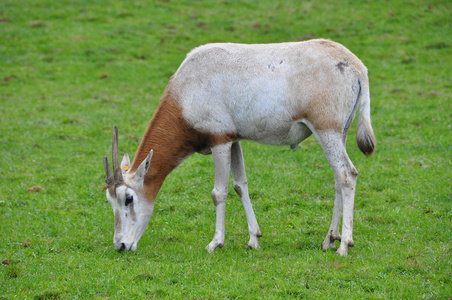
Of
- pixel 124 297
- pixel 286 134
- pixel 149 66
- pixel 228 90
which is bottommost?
pixel 149 66

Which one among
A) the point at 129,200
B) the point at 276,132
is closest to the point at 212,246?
the point at 129,200

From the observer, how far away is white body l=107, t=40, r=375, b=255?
812cm

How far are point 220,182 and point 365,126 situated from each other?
250cm

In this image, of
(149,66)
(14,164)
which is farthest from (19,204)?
(149,66)

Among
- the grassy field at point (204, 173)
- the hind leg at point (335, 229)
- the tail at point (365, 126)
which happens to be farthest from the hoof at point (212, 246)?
the tail at point (365, 126)

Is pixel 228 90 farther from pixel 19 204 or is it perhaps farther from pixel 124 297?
pixel 19 204

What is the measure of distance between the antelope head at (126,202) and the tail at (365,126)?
3.36 m

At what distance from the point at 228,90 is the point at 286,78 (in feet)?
3.17

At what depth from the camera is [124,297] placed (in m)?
6.97

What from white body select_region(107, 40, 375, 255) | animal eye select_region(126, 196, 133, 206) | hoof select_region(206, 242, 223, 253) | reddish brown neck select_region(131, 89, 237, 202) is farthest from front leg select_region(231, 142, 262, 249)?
animal eye select_region(126, 196, 133, 206)

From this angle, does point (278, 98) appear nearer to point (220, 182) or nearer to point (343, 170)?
point (343, 170)

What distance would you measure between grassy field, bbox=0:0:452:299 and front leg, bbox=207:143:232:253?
23 cm

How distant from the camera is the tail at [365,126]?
8.27m

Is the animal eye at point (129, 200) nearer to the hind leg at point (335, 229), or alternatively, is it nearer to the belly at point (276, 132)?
the belly at point (276, 132)
